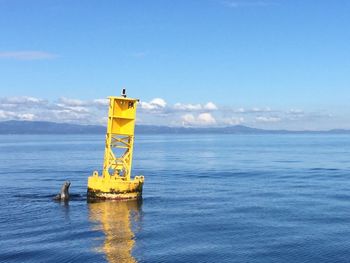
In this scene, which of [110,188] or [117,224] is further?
[110,188]

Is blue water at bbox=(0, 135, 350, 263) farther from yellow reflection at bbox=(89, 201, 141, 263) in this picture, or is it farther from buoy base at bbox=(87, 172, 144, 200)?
buoy base at bbox=(87, 172, 144, 200)

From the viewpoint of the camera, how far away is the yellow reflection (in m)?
35.4

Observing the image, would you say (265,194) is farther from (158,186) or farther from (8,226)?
(8,226)

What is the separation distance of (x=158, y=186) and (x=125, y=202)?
61.6 ft

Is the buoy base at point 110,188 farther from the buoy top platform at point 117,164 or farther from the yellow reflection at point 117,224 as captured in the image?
the yellow reflection at point 117,224

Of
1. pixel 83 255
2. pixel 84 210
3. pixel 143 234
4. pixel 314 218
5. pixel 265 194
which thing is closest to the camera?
pixel 83 255

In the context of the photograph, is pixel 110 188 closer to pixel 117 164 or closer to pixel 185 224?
pixel 117 164

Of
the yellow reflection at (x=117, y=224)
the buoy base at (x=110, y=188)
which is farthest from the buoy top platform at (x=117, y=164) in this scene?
the yellow reflection at (x=117, y=224)

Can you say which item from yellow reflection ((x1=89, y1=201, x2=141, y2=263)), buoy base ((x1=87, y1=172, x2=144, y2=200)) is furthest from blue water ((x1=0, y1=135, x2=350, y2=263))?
buoy base ((x1=87, y1=172, x2=144, y2=200))

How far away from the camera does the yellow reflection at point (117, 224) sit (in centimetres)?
3544

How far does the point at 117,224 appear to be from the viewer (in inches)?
1785

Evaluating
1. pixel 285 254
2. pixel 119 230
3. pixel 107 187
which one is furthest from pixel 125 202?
pixel 285 254

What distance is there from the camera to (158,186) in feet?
241

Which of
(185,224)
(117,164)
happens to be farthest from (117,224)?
(117,164)
